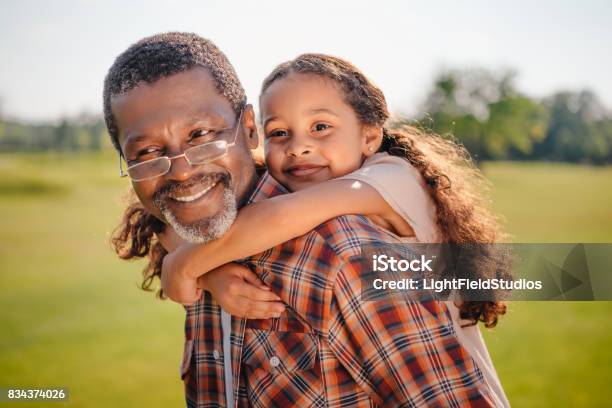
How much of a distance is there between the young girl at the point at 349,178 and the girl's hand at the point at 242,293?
66mm

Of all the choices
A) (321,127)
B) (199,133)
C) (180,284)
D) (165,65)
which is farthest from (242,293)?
(321,127)

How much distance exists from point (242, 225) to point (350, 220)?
1.41 feet

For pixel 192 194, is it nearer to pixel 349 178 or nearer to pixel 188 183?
pixel 188 183

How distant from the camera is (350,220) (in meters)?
1.85

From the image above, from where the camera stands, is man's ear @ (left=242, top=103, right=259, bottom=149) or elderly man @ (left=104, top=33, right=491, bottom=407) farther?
man's ear @ (left=242, top=103, right=259, bottom=149)

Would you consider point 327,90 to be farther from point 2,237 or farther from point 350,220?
point 2,237

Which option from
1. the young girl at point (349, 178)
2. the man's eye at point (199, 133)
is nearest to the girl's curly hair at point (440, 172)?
the young girl at point (349, 178)

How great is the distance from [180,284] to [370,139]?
128 cm

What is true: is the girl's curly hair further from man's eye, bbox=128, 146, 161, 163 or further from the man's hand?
the man's hand

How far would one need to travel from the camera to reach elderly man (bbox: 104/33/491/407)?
5.43 feet

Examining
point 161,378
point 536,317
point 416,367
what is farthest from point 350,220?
point 536,317

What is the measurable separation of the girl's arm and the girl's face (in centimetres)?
50

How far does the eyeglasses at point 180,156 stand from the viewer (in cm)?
207

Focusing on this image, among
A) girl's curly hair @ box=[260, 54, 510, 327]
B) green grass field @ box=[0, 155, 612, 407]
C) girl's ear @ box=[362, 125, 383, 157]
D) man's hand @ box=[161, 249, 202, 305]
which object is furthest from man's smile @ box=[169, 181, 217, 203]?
green grass field @ box=[0, 155, 612, 407]
